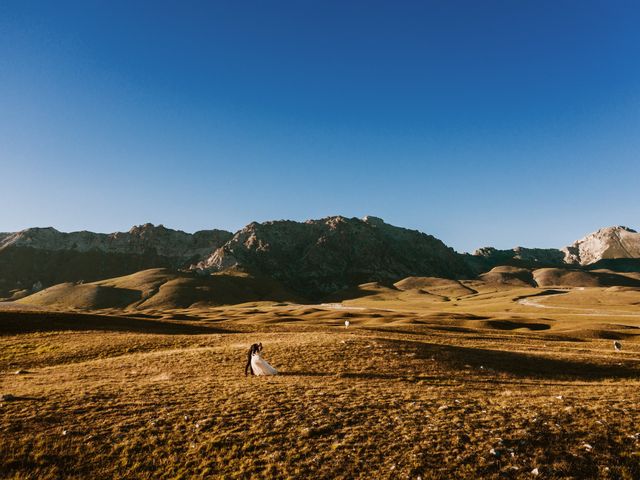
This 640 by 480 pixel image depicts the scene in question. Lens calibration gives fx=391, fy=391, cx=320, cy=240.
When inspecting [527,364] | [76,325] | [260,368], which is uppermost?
[76,325]

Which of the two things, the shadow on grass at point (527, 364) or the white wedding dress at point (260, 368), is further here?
the shadow on grass at point (527, 364)

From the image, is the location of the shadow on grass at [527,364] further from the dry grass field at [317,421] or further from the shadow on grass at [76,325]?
the shadow on grass at [76,325]

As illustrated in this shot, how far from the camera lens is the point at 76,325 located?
206ft

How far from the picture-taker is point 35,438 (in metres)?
16.2

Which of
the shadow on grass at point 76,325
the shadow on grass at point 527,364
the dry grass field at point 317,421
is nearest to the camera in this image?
the dry grass field at point 317,421

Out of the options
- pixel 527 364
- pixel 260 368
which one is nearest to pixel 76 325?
pixel 260 368

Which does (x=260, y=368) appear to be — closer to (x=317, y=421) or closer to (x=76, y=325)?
(x=317, y=421)

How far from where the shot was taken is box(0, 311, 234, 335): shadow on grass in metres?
57.2

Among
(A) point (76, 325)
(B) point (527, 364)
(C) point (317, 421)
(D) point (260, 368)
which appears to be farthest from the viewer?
(A) point (76, 325)

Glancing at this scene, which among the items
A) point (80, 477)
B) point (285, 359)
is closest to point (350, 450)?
point (80, 477)

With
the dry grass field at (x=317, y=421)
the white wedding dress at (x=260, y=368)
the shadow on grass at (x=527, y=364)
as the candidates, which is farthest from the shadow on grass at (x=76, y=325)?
the shadow on grass at (x=527, y=364)

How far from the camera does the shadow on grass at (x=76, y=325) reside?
188 ft

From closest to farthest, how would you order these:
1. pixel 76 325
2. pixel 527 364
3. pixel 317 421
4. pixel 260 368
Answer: pixel 317 421, pixel 260 368, pixel 527 364, pixel 76 325

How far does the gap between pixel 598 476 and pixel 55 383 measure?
3084cm
